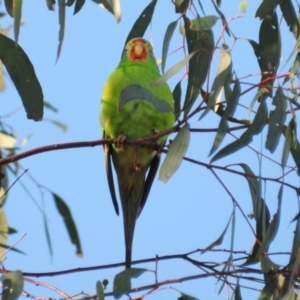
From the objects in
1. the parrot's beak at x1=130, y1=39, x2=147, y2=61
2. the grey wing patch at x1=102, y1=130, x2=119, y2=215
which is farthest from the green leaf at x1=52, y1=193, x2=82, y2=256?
the parrot's beak at x1=130, y1=39, x2=147, y2=61

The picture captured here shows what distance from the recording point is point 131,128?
2.86m

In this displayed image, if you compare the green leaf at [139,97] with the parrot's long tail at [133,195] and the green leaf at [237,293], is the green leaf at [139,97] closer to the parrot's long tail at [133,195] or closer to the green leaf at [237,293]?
the green leaf at [237,293]

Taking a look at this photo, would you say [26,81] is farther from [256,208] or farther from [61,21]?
[256,208]

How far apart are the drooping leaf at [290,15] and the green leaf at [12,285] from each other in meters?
1.22

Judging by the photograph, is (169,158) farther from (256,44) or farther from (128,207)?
(128,207)

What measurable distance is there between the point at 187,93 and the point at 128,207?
994 mm

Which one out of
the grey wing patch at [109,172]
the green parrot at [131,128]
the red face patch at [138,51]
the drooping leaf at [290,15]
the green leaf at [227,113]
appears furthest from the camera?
the red face patch at [138,51]

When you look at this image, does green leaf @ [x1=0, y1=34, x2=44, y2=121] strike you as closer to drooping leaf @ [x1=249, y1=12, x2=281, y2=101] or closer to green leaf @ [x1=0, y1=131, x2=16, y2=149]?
green leaf @ [x1=0, y1=131, x2=16, y2=149]

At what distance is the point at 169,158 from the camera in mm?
1920

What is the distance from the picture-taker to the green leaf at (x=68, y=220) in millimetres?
2527

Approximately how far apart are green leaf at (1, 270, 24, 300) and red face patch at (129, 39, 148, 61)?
166cm


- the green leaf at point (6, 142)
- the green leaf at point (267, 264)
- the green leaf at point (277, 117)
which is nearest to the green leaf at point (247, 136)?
the green leaf at point (277, 117)

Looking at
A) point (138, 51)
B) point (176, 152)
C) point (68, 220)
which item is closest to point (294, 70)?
point (176, 152)

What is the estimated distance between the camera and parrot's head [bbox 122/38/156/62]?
3.35m
